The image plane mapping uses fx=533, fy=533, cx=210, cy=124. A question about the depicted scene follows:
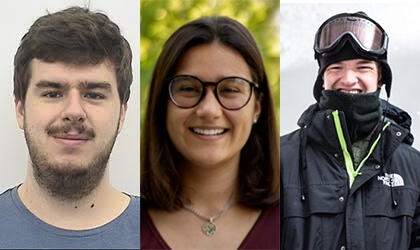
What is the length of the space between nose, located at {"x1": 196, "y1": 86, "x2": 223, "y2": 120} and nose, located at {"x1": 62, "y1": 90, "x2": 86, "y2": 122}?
17.3 inches

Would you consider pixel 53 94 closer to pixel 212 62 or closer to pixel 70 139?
pixel 70 139

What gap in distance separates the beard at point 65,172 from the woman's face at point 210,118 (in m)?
0.29

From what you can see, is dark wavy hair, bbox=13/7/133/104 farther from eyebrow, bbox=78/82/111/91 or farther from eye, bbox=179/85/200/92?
eye, bbox=179/85/200/92

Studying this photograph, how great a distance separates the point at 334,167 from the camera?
84.1 inches

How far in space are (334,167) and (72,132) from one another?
103cm

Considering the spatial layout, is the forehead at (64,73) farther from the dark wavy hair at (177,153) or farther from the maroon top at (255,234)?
the maroon top at (255,234)

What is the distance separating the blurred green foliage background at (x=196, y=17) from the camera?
1993 mm

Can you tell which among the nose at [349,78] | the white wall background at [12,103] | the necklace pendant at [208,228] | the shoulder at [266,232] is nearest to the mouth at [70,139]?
the white wall background at [12,103]

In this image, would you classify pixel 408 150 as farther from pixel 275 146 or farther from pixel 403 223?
pixel 275 146

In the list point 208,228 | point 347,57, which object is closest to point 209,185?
point 208,228

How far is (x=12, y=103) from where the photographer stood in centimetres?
206

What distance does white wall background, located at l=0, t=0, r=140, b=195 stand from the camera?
2049mm

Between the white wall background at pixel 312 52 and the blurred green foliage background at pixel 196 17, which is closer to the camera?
the blurred green foliage background at pixel 196 17

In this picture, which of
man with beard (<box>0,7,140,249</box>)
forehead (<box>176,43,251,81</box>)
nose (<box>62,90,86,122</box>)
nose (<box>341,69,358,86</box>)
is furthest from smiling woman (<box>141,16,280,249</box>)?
nose (<box>341,69,358,86</box>)
